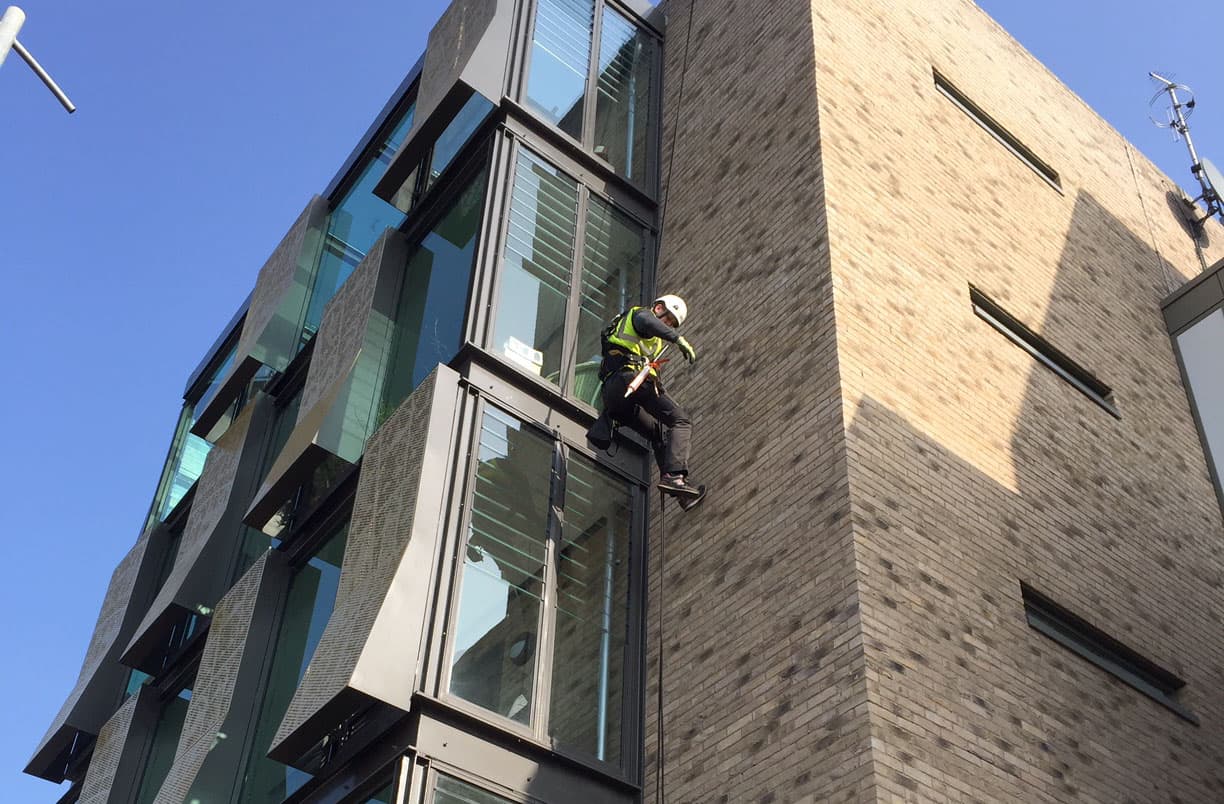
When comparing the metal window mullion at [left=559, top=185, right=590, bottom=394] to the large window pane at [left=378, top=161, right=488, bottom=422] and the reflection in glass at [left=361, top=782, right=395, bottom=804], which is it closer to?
the large window pane at [left=378, top=161, right=488, bottom=422]

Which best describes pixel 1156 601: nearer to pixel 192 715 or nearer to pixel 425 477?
pixel 425 477

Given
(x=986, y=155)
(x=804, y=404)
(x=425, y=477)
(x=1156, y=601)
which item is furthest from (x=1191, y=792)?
(x=986, y=155)

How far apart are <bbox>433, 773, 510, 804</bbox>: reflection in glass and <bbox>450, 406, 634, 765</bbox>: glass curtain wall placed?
0.60 metres

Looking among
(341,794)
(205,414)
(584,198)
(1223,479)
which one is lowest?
(341,794)

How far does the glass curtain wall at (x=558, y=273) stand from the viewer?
37.4ft

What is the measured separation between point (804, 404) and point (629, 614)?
2.07 m

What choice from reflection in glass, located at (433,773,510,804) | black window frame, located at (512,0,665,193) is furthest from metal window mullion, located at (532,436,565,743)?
black window frame, located at (512,0,665,193)

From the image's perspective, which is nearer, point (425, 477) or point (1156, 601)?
point (425, 477)

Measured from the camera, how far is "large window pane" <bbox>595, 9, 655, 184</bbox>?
1386 cm

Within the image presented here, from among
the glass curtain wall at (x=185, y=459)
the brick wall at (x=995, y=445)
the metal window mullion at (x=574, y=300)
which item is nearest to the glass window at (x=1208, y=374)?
the brick wall at (x=995, y=445)

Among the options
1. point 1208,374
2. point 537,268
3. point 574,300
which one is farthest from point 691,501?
point 1208,374

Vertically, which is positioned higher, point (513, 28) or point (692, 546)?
point (513, 28)

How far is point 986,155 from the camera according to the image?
46.8 ft

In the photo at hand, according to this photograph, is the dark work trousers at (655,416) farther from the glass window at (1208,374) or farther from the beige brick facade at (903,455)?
the glass window at (1208,374)
